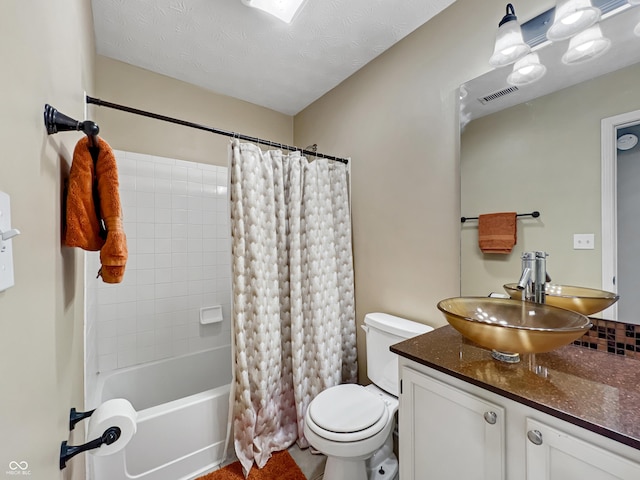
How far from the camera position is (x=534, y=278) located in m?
1.11

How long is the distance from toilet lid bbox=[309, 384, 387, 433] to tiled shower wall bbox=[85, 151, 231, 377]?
47.2 inches

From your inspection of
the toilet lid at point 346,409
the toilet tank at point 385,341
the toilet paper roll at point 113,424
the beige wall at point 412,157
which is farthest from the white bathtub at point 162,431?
the beige wall at point 412,157

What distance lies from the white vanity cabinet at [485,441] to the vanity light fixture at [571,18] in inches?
55.1

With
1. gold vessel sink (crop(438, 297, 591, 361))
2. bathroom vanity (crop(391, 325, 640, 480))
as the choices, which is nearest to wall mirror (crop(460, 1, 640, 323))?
gold vessel sink (crop(438, 297, 591, 361))

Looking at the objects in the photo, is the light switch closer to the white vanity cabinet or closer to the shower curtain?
the white vanity cabinet

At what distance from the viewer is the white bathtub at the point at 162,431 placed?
4.65ft

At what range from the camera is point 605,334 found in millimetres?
1034

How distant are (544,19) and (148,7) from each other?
1.95 meters

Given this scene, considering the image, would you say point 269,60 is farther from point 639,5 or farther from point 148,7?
point 639,5

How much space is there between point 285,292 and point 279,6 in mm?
1625

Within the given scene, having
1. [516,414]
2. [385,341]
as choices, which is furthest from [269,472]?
[516,414]

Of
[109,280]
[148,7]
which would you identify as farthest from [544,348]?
[148,7]

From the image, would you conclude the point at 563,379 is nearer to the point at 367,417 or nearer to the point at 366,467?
the point at 367,417

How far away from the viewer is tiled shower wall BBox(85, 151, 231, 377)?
6.54 ft
